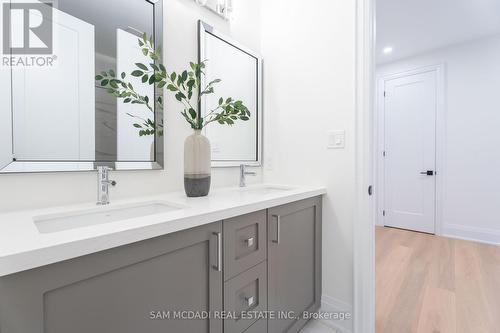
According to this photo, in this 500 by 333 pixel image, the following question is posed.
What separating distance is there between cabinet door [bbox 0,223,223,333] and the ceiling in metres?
2.91

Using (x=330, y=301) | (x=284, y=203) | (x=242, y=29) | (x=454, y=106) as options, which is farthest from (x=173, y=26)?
(x=454, y=106)

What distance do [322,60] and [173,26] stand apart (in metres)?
0.96

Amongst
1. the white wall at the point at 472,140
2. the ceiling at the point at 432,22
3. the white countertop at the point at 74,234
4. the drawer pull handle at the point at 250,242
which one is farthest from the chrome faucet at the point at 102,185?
the white wall at the point at 472,140

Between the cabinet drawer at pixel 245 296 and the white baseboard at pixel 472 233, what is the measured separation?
3.36m

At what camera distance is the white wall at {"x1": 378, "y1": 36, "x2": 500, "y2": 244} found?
2975 mm

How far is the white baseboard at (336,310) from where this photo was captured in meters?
1.51

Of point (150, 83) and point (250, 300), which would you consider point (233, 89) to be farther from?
point (250, 300)

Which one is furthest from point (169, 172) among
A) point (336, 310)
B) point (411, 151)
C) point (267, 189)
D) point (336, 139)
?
point (411, 151)

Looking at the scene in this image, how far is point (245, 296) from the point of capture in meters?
1.04

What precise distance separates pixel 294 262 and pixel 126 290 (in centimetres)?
92

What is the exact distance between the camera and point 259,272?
43.6 inches

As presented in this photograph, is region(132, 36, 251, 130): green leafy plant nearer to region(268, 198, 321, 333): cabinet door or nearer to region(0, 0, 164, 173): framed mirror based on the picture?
region(0, 0, 164, 173): framed mirror

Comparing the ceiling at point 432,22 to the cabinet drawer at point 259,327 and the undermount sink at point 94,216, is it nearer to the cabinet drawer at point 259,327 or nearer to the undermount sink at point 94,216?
the undermount sink at point 94,216
